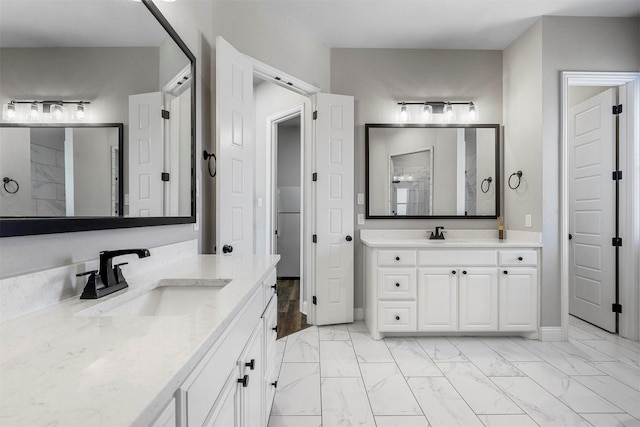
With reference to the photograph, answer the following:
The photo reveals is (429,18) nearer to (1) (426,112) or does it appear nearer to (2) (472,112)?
(1) (426,112)

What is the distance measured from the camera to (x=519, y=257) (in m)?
2.64

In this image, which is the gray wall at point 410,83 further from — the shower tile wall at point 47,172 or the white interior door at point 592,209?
the shower tile wall at point 47,172

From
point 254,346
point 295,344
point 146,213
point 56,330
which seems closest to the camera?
point 56,330

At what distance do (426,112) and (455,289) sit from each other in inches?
68.8

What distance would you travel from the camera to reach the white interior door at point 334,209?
294cm

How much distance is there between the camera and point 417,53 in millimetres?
3129

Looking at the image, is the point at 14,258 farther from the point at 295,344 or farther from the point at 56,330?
the point at 295,344

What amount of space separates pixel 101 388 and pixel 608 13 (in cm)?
398

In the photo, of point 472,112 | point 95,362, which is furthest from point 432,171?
point 95,362

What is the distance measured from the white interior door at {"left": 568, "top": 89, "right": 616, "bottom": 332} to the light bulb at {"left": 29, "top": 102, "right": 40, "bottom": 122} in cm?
392

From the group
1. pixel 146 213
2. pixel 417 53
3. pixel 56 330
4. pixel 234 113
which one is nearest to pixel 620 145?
pixel 417 53

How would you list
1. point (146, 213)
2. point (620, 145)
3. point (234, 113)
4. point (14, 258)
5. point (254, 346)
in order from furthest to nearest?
point (620, 145) → point (234, 113) → point (146, 213) → point (254, 346) → point (14, 258)

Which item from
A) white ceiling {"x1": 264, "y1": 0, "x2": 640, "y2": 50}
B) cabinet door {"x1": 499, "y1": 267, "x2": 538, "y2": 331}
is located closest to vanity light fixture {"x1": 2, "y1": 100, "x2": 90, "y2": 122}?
white ceiling {"x1": 264, "y1": 0, "x2": 640, "y2": 50}

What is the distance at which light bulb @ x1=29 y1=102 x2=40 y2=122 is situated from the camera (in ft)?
2.68
